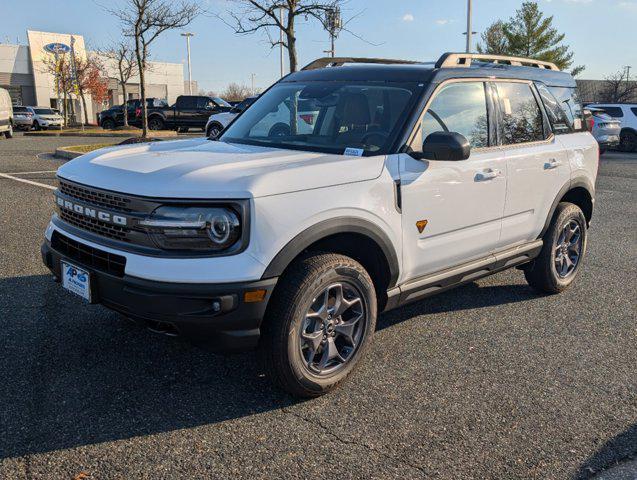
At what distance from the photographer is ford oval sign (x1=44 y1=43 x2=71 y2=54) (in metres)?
49.4

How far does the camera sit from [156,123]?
29453 millimetres

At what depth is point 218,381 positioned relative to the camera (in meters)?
3.50

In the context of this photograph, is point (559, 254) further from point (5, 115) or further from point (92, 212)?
point (5, 115)

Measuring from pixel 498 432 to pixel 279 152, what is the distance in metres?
A: 2.05

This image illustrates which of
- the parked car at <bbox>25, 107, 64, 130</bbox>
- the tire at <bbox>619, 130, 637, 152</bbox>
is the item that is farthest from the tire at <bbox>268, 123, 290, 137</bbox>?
the parked car at <bbox>25, 107, 64, 130</bbox>

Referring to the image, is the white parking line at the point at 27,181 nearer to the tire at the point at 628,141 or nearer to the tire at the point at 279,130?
the tire at the point at 279,130

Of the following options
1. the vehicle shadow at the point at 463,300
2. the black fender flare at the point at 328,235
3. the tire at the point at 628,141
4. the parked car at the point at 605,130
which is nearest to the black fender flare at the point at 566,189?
the vehicle shadow at the point at 463,300

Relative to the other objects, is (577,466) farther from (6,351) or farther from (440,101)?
(6,351)

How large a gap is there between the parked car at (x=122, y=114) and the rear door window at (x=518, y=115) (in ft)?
88.7

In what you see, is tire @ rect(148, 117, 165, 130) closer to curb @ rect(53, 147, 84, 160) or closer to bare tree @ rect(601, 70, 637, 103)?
curb @ rect(53, 147, 84, 160)

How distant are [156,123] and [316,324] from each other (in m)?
28.1

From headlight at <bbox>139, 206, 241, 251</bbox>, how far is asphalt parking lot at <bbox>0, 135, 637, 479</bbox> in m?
0.95

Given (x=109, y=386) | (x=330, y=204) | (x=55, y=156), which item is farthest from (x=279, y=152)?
(x=55, y=156)

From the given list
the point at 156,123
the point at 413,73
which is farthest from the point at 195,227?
the point at 156,123
